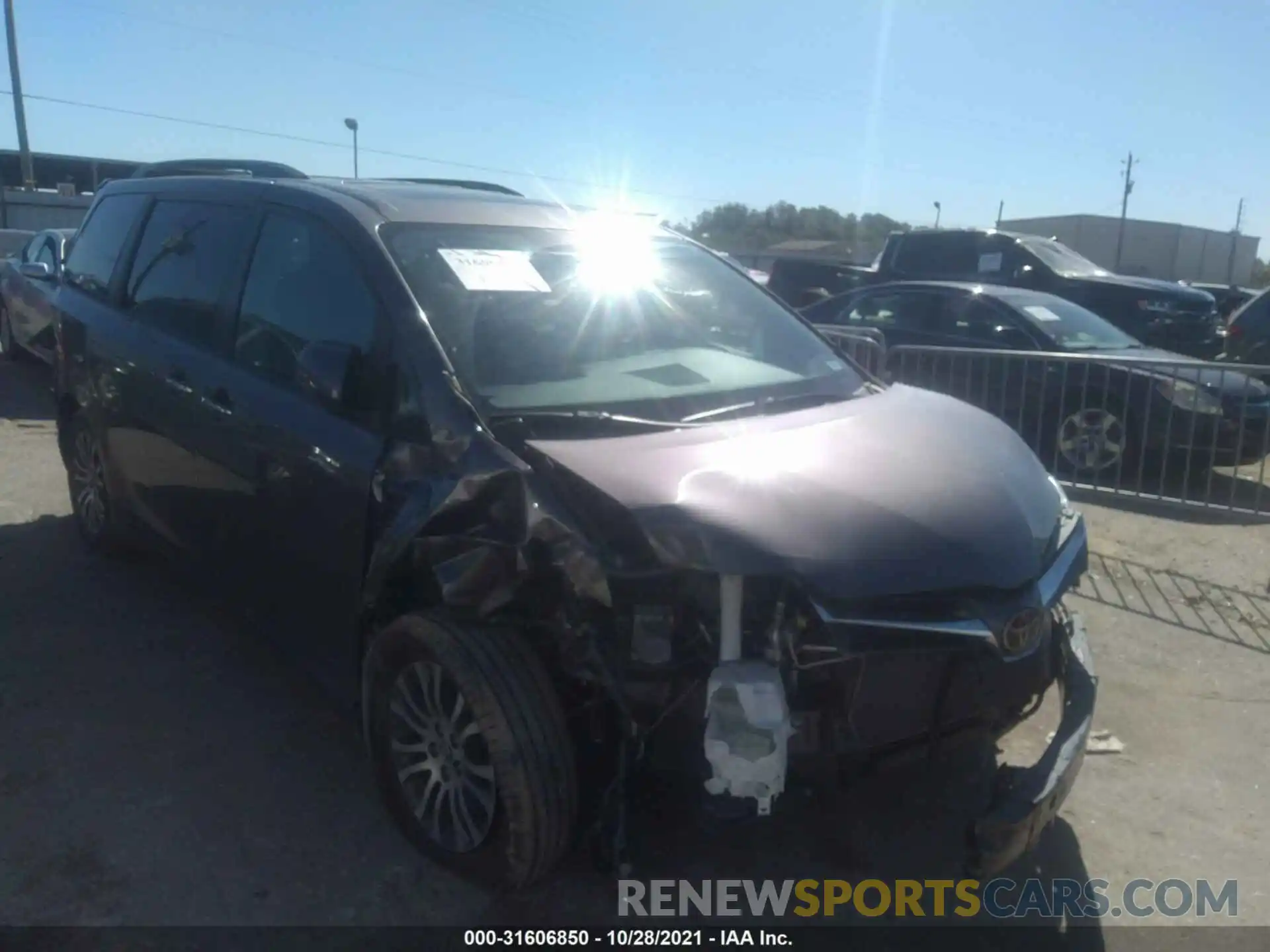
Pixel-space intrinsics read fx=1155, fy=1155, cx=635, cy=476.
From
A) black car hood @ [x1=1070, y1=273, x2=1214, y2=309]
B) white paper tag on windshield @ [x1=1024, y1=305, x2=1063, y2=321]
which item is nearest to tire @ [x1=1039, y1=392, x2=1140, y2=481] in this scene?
white paper tag on windshield @ [x1=1024, y1=305, x2=1063, y2=321]

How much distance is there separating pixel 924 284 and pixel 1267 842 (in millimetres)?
7148

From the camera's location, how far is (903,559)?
9.17 feet

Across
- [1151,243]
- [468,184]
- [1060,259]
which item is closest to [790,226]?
[1151,243]

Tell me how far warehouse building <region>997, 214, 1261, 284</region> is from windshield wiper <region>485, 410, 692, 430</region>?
57.9 meters

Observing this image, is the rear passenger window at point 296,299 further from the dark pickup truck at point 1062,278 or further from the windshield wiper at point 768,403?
the dark pickup truck at point 1062,278

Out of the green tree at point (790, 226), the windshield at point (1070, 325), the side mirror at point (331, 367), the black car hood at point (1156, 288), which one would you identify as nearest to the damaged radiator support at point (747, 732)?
the side mirror at point (331, 367)

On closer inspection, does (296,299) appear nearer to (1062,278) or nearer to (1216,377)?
(1216,377)

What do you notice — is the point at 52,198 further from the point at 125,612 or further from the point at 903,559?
the point at 903,559

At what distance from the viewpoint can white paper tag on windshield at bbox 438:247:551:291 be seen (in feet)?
12.1

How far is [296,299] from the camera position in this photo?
3.90 metres

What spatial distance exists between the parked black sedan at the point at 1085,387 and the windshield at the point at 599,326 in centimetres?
374

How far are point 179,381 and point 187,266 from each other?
22.1 inches

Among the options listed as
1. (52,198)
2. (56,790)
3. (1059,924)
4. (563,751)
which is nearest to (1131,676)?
(1059,924)

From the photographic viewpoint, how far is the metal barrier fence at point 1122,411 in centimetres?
764
